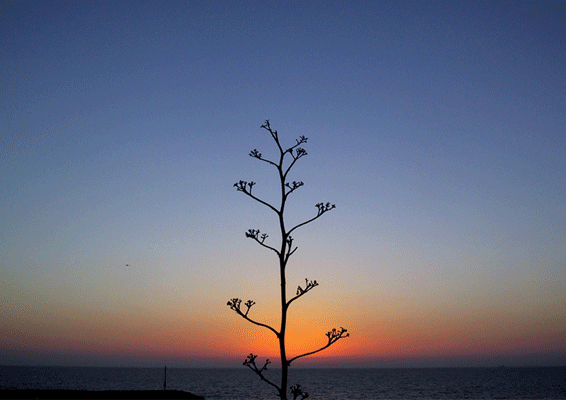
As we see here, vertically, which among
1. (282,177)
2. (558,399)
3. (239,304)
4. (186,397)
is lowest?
(558,399)

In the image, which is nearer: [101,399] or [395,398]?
[101,399]

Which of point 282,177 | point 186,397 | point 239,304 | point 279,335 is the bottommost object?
point 186,397

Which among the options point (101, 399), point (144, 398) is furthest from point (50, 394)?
point (144, 398)

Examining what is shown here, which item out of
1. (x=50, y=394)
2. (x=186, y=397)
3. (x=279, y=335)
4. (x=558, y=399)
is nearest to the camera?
(x=279, y=335)

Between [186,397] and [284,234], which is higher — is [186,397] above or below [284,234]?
below

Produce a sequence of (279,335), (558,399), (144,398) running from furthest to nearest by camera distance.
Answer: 1. (558,399)
2. (144,398)
3. (279,335)

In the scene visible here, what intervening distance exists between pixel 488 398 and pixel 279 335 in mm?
97472

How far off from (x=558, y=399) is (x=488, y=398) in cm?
1118

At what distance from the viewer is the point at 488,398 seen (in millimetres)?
87375

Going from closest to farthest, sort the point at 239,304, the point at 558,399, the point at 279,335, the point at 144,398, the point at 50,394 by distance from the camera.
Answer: the point at 279,335 → the point at 239,304 → the point at 50,394 → the point at 144,398 → the point at 558,399

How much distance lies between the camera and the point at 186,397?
46.9 meters

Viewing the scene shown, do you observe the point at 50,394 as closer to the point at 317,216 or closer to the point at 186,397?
the point at 186,397

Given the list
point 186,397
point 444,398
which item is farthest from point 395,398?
point 186,397

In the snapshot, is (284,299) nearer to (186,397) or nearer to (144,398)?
(144,398)
